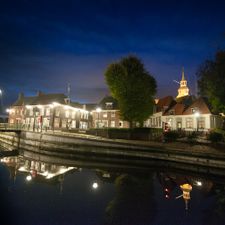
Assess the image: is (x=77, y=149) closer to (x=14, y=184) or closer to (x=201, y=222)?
(x=14, y=184)

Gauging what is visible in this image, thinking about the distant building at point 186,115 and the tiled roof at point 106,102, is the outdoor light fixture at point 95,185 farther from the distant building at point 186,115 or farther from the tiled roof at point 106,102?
the tiled roof at point 106,102

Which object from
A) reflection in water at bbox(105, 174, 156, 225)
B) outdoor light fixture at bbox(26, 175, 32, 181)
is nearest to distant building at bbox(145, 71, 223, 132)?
reflection in water at bbox(105, 174, 156, 225)

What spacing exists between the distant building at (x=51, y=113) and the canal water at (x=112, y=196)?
32.9 meters

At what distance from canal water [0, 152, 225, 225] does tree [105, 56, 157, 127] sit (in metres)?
14.3

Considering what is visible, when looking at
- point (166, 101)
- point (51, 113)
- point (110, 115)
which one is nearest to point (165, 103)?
point (166, 101)

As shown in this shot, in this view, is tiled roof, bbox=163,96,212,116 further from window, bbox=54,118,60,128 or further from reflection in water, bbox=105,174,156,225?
reflection in water, bbox=105,174,156,225

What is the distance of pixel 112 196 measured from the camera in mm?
15547

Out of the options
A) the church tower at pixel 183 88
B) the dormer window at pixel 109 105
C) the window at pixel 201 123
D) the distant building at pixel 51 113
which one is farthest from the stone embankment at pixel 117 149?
the church tower at pixel 183 88

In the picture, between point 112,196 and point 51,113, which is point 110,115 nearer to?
point 51,113

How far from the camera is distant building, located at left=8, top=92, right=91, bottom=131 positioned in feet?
189

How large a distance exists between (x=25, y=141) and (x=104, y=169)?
27.0 meters

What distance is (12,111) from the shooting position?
74.4 metres

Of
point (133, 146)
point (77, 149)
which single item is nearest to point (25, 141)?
point (77, 149)

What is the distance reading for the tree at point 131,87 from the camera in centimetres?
3772
